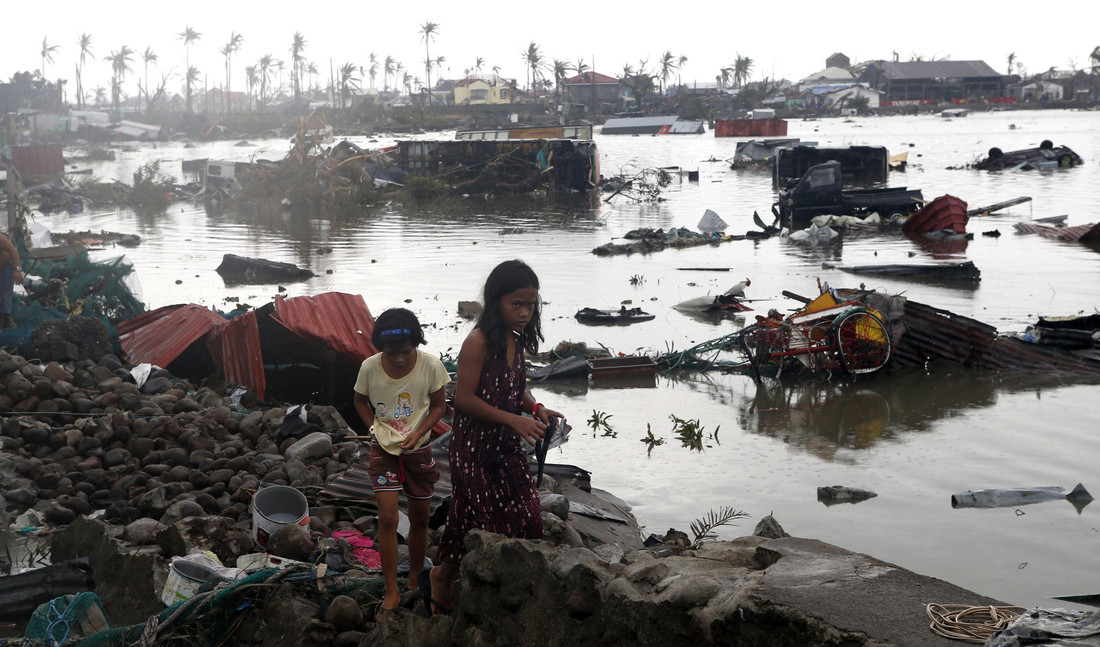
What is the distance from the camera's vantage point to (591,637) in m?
3.31

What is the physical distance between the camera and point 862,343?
29.8 ft

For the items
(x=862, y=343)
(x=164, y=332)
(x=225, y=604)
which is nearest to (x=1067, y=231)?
(x=862, y=343)

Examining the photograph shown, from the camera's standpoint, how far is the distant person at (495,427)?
136 inches

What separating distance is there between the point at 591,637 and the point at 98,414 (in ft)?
15.8

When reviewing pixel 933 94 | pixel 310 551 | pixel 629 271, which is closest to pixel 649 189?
pixel 629 271

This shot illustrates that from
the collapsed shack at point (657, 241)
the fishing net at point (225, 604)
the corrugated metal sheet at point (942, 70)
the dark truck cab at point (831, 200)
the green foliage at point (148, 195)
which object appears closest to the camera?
the fishing net at point (225, 604)

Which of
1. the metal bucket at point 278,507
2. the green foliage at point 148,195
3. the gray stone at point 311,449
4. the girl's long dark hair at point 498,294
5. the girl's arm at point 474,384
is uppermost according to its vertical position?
the green foliage at point 148,195

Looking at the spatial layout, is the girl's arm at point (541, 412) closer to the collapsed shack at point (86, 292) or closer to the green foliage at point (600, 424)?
the green foliage at point (600, 424)

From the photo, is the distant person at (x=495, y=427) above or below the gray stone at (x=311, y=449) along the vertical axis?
above

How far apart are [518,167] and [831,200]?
1288 cm

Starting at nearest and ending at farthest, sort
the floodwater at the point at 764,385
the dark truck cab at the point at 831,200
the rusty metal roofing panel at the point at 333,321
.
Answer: the floodwater at the point at 764,385 → the rusty metal roofing panel at the point at 333,321 → the dark truck cab at the point at 831,200

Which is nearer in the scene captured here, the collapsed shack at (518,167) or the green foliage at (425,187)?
the green foliage at (425,187)

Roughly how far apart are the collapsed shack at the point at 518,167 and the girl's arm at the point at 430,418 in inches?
1112

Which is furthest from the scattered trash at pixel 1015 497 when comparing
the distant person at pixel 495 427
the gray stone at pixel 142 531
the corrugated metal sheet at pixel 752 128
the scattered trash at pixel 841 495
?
the corrugated metal sheet at pixel 752 128
